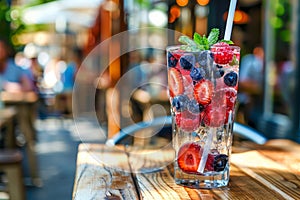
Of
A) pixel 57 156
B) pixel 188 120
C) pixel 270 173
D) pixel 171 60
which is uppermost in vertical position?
pixel 171 60

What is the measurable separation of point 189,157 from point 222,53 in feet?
0.74

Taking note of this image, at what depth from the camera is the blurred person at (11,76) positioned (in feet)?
17.9

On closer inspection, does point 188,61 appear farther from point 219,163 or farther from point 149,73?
point 149,73

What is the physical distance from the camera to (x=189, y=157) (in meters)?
1.05

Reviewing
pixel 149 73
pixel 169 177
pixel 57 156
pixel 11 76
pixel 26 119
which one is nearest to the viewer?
pixel 169 177

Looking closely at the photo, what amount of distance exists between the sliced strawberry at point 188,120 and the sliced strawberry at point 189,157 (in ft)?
0.11

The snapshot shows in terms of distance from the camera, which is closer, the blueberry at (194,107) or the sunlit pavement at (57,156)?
the blueberry at (194,107)

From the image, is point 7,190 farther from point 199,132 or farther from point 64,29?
point 64,29

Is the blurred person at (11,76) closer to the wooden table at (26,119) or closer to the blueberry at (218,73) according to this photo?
the wooden table at (26,119)

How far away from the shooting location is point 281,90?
5.53 m

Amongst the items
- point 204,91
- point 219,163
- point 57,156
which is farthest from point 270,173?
point 57,156

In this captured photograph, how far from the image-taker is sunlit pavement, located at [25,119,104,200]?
3938 millimetres

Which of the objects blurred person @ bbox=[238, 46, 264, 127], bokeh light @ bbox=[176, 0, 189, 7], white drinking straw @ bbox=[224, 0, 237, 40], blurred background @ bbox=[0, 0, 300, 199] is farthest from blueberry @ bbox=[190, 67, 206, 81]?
blurred person @ bbox=[238, 46, 264, 127]

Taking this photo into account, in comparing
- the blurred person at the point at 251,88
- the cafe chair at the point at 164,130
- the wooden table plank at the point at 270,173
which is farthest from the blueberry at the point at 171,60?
the blurred person at the point at 251,88
